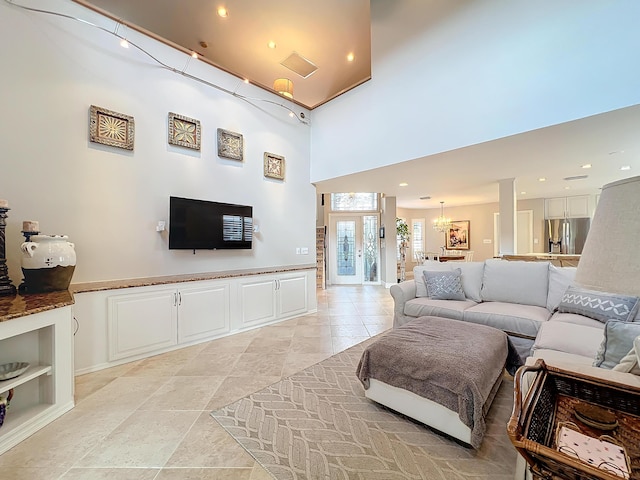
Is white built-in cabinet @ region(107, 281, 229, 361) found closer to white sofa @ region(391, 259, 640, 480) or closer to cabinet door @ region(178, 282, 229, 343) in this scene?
cabinet door @ region(178, 282, 229, 343)

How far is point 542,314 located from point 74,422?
4218 mm

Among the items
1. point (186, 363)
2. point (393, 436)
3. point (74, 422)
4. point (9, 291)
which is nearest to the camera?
point (393, 436)

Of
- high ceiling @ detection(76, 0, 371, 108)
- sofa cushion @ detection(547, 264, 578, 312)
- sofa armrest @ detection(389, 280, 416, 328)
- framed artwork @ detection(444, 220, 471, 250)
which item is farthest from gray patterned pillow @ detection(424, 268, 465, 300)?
framed artwork @ detection(444, 220, 471, 250)

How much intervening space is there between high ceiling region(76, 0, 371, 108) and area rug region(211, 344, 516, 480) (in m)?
4.29

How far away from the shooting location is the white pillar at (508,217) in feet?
16.9

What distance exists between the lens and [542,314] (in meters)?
Answer: 2.80

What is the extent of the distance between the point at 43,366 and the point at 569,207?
34.4ft

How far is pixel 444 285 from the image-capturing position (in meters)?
3.54

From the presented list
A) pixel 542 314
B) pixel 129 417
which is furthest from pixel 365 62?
pixel 129 417

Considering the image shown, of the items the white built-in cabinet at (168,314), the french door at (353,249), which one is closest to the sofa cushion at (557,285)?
the white built-in cabinet at (168,314)

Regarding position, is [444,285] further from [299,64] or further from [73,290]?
[299,64]

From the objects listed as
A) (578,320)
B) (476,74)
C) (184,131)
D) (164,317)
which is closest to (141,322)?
(164,317)

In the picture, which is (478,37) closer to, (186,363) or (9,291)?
(186,363)

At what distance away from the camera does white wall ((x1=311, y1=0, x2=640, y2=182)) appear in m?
2.46
